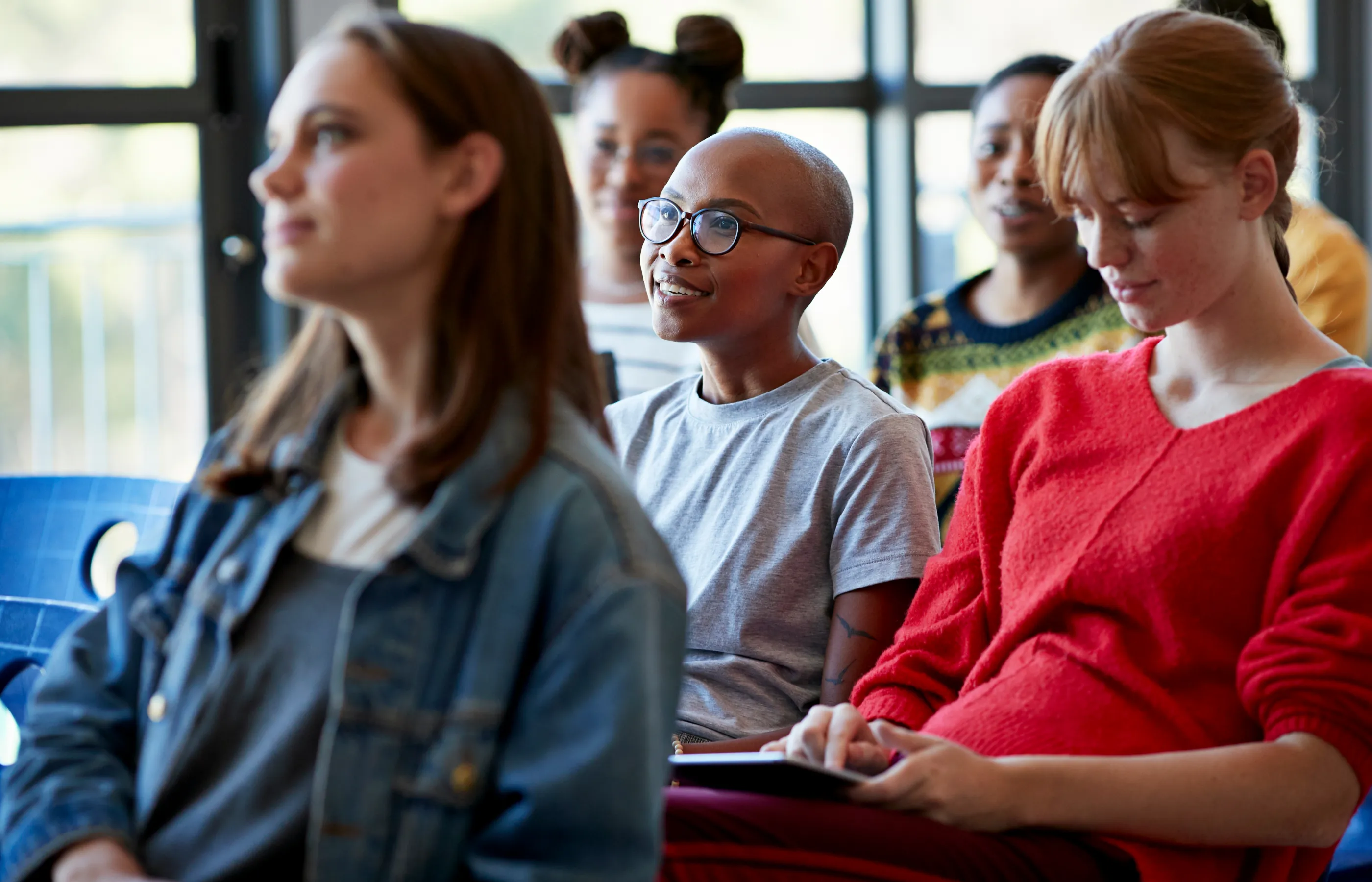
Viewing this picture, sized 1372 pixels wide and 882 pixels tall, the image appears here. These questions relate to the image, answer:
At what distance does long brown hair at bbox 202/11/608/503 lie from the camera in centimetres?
104

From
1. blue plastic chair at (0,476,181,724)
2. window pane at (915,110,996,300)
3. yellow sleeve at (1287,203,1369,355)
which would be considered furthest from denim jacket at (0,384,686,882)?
window pane at (915,110,996,300)

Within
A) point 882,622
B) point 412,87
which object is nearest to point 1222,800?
point 882,622

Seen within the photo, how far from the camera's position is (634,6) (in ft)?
11.1

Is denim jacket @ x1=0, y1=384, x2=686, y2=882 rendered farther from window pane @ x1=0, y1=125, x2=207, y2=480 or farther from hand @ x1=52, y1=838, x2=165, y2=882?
window pane @ x1=0, y1=125, x2=207, y2=480

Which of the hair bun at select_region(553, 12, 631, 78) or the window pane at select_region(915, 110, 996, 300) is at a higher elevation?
the hair bun at select_region(553, 12, 631, 78)

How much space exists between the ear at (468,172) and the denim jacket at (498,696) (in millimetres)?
146

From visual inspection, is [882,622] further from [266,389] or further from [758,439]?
[266,389]

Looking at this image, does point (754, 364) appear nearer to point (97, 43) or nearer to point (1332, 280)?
point (1332, 280)

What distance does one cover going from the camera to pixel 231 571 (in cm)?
109

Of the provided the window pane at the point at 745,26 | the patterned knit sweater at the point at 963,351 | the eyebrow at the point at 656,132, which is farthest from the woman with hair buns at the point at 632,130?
the window pane at the point at 745,26

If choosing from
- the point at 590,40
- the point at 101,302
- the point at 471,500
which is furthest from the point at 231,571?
the point at 101,302

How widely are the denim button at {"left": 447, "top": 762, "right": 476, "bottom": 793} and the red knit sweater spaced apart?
544mm

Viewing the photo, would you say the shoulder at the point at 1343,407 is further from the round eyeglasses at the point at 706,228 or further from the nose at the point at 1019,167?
the nose at the point at 1019,167

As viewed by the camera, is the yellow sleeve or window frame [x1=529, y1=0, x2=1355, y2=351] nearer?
the yellow sleeve
